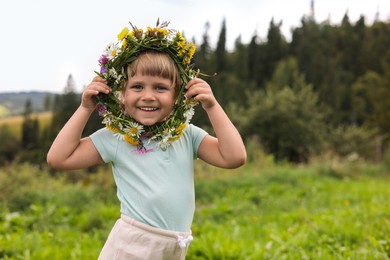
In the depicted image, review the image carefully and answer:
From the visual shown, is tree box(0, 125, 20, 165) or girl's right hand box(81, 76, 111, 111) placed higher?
girl's right hand box(81, 76, 111, 111)

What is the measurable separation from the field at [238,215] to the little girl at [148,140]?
6.04 feet

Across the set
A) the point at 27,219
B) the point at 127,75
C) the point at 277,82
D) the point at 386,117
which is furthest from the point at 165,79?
the point at 277,82

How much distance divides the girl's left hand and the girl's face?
91mm

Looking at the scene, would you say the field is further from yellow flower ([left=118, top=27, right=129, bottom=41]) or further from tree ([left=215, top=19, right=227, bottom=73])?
tree ([left=215, top=19, right=227, bottom=73])

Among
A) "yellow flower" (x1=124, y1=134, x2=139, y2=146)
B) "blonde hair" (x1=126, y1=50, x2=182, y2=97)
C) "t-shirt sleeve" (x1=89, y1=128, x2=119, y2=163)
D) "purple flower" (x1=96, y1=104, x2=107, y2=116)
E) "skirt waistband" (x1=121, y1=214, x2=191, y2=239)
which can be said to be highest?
"blonde hair" (x1=126, y1=50, x2=182, y2=97)

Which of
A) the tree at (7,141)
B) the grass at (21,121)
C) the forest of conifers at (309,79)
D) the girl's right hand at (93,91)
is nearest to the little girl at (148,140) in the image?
the girl's right hand at (93,91)

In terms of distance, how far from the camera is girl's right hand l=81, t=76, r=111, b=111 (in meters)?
2.04

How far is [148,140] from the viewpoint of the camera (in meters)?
Answer: 2.07

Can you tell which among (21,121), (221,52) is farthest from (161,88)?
(221,52)

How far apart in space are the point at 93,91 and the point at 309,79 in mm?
63865

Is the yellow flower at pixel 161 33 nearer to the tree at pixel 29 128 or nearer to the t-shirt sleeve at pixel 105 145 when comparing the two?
the t-shirt sleeve at pixel 105 145

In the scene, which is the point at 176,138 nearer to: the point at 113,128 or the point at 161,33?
the point at 113,128

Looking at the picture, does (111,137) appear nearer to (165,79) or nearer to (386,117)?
(165,79)

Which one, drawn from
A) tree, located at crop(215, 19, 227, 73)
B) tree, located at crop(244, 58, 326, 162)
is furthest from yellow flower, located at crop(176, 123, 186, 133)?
tree, located at crop(215, 19, 227, 73)
